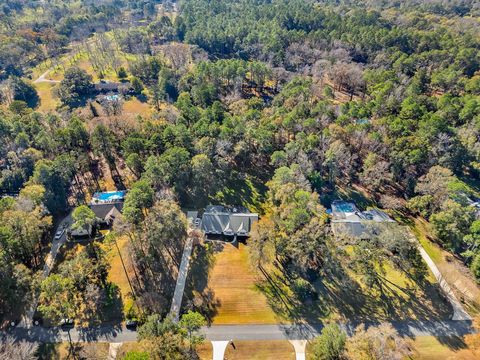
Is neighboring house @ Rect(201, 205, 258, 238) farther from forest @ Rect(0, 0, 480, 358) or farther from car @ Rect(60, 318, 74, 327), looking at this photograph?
car @ Rect(60, 318, 74, 327)

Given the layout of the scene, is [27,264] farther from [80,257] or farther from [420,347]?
[420,347]

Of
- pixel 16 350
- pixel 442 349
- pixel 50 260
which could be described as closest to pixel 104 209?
pixel 50 260

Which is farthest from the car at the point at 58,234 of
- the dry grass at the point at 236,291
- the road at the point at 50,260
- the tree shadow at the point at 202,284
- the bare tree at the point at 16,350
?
the dry grass at the point at 236,291

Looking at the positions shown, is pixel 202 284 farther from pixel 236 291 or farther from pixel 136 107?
pixel 136 107

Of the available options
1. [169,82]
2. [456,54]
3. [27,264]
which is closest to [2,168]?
[27,264]

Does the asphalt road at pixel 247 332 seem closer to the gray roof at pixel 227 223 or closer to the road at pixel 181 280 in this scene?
the road at pixel 181 280

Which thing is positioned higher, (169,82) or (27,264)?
(169,82)
